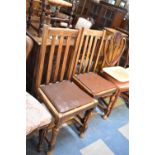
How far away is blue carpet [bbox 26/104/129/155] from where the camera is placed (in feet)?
5.46

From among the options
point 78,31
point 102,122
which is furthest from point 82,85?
point 102,122

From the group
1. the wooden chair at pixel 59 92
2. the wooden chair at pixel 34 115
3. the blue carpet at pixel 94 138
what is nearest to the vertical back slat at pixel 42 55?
the wooden chair at pixel 59 92

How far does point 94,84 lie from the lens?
73.0 inches

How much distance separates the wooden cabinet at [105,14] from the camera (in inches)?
161

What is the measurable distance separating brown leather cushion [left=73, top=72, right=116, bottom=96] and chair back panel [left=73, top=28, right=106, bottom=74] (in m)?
0.08

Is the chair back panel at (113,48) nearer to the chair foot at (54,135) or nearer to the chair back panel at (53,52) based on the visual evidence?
the chair back panel at (53,52)

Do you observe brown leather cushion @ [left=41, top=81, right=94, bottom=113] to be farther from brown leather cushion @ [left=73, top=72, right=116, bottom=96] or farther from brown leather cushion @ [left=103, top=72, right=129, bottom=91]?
brown leather cushion @ [left=103, top=72, right=129, bottom=91]
